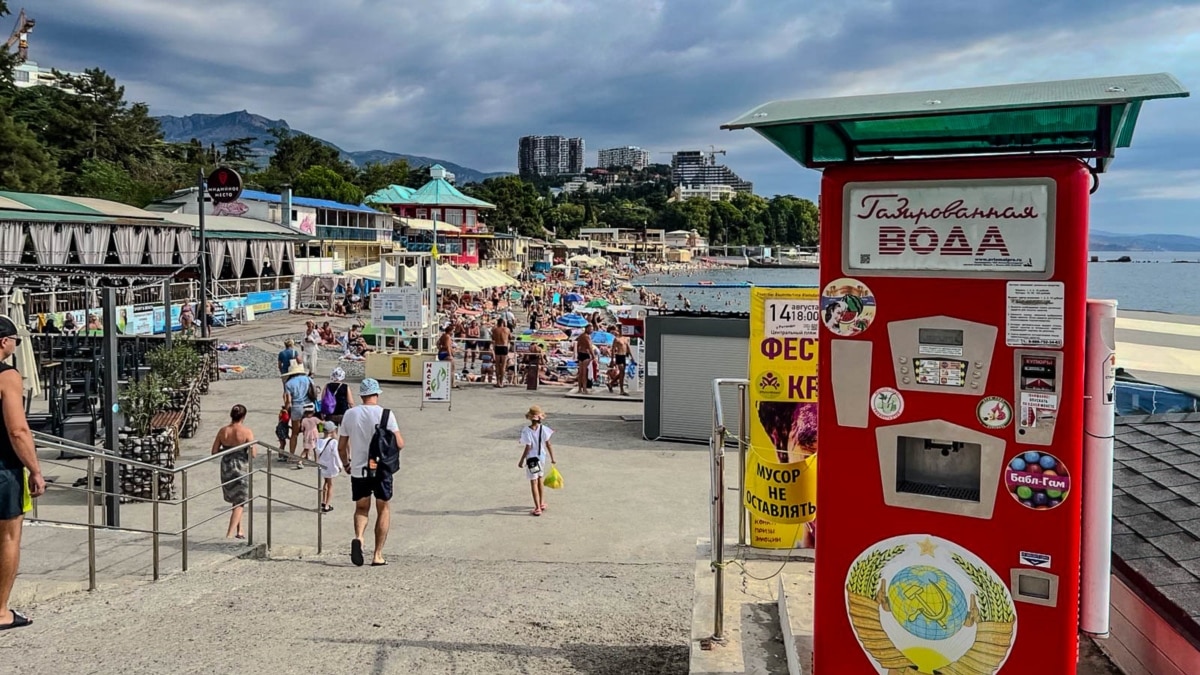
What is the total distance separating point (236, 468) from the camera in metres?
8.53

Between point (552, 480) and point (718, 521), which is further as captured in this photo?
point (552, 480)

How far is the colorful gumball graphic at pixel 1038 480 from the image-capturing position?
122 inches

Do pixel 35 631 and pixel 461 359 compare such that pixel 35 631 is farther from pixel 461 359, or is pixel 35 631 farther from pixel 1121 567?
pixel 461 359

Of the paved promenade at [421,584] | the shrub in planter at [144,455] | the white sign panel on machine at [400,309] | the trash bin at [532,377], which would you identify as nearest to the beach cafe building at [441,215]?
the white sign panel on machine at [400,309]

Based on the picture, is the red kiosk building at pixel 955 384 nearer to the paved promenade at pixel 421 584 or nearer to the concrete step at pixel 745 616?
the concrete step at pixel 745 616

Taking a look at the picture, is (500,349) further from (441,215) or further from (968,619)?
(441,215)

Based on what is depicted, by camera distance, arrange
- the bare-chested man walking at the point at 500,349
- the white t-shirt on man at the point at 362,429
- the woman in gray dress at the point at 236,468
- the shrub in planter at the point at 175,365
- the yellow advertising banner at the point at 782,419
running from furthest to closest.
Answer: the bare-chested man walking at the point at 500,349 < the shrub in planter at the point at 175,365 < the woman in gray dress at the point at 236,468 < the white t-shirt on man at the point at 362,429 < the yellow advertising banner at the point at 782,419

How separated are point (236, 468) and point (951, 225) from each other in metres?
7.48

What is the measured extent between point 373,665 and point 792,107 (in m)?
3.62

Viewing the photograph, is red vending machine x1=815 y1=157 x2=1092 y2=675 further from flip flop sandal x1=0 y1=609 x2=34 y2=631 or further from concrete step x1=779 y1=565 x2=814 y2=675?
flip flop sandal x1=0 y1=609 x2=34 y2=631

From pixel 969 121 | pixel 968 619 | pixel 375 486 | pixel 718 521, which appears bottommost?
pixel 375 486

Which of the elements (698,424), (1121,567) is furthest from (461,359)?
Result: (1121,567)

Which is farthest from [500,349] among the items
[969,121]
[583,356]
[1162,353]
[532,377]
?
[969,121]

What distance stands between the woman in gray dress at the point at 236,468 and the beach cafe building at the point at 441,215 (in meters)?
63.8
